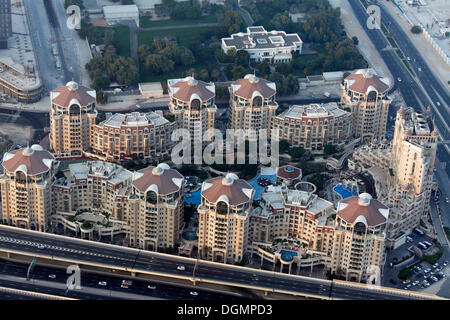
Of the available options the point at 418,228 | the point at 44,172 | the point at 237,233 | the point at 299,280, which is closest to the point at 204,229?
the point at 237,233

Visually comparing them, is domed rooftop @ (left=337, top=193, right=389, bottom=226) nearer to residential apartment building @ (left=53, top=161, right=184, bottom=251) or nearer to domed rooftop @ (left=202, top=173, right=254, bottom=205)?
domed rooftop @ (left=202, top=173, right=254, bottom=205)

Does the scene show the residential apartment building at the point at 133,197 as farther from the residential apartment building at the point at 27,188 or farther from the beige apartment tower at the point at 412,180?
the beige apartment tower at the point at 412,180

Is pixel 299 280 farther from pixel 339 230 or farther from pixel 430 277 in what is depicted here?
pixel 430 277

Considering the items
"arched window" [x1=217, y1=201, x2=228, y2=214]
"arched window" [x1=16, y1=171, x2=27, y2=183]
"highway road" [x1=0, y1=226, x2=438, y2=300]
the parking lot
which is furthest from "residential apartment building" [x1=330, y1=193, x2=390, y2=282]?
"arched window" [x1=16, y1=171, x2=27, y2=183]

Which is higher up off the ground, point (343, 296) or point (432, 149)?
point (432, 149)

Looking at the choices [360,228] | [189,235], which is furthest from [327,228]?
[189,235]

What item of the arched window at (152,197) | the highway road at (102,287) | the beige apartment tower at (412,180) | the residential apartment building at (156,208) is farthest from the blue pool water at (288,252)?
the arched window at (152,197)
